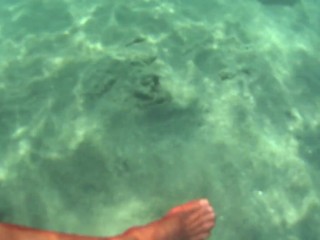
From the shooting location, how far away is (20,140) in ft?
16.2

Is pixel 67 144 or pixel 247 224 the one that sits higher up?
pixel 67 144

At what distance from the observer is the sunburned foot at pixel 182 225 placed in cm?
409

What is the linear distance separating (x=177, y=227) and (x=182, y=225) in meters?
0.06

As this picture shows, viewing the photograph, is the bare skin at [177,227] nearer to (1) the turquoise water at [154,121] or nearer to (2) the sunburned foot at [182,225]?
(2) the sunburned foot at [182,225]

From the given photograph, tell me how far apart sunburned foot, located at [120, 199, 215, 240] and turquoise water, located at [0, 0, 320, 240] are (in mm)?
206

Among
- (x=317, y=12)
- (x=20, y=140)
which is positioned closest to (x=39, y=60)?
(x=20, y=140)

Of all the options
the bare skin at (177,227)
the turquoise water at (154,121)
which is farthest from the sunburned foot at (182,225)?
the turquoise water at (154,121)

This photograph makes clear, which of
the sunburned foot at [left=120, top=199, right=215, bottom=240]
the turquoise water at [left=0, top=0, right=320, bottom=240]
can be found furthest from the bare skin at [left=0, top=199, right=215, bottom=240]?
the turquoise water at [left=0, top=0, right=320, bottom=240]

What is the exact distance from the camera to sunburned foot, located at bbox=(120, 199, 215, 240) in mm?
4094

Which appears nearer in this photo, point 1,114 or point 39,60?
point 1,114

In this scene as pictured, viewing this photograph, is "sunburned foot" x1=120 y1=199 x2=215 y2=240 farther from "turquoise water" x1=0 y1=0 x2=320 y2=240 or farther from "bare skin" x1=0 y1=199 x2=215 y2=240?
"turquoise water" x1=0 y1=0 x2=320 y2=240

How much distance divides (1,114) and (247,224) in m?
3.43

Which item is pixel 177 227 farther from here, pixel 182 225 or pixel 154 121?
pixel 154 121

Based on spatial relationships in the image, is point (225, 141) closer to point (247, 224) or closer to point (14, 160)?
point (247, 224)
